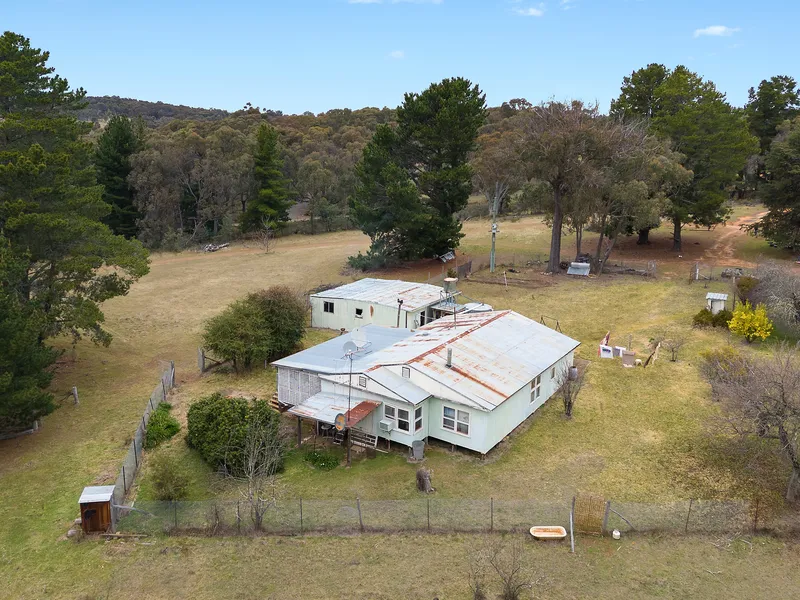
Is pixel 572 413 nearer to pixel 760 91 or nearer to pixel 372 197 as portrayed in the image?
pixel 372 197

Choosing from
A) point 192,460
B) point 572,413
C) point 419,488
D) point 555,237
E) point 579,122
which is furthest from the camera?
point 555,237

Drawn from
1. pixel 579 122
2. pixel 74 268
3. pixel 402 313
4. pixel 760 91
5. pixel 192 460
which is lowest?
pixel 192 460

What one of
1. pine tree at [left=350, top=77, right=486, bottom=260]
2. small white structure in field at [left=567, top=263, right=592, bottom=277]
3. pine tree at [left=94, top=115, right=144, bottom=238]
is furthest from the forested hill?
small white structure in field at [left=567, top=263, right=592, bottom=277]

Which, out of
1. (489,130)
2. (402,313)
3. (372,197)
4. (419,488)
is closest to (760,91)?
(489,130)

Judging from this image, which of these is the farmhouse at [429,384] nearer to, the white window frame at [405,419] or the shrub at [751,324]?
the white window frame at [405,419]

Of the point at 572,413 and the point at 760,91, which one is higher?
the point at 760,91

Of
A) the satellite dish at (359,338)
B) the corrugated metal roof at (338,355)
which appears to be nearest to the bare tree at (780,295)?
the corrugated metal roof at (338,355)

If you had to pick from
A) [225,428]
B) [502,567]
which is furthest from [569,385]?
[225,428]

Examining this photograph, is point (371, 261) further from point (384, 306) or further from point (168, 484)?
point (168, 484)
